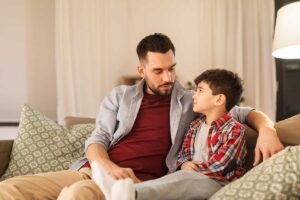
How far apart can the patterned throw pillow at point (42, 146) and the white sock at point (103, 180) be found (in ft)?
2.05

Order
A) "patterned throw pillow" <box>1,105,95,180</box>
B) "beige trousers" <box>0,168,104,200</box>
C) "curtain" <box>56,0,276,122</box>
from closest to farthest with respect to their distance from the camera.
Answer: "beige trousers" <box>0,168,104,200</box>
"patterned throw pillow" <box>1,105,95,180</box>
"curtain" <box>56,0,276,122</box>

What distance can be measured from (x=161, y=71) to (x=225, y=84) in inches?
12.4

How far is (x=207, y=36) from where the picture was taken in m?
3.30

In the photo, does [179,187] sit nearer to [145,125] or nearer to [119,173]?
[119,173]

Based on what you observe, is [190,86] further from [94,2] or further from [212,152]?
[212,152]

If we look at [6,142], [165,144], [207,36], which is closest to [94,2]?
[207,36]

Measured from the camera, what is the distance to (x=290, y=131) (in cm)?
147

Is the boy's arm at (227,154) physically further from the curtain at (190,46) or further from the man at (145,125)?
the curtain at (190,46)

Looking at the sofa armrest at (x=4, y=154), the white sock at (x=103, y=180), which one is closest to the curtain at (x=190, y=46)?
the sofa armrest at (x=4, y=154)

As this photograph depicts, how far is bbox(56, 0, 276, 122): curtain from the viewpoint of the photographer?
313 cm

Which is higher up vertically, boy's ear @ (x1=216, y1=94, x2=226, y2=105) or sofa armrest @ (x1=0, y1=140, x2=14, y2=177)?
boy's ear @ (x1=216, y1=94, x2=226, y2=105)

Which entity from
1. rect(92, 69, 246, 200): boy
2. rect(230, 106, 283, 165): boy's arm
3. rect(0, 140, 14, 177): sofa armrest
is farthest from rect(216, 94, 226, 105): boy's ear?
rect(0, 140, 14, 177): sofa armrest

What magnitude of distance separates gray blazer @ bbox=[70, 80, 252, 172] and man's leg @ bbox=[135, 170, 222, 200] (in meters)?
0.26

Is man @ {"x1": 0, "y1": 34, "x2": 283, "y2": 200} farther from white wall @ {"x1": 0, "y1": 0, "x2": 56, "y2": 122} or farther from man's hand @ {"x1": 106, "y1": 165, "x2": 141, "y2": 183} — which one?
white wall @ {"x1": 0, "y1": 0, "x2": 56, "y2": 122}
